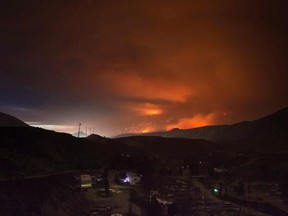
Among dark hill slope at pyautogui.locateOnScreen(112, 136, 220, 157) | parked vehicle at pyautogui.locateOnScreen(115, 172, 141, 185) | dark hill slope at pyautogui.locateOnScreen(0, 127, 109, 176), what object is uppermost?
dark hill slope at pyautogui.locateOnScreen(112, 136, 220, 157)

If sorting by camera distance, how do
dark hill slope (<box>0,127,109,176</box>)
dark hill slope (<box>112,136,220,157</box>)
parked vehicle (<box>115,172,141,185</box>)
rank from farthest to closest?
dark hill slope (<box>112,136,220,157</box>) < parked vehicle (<box>115,172,141,185</box>) < dark hill slope (<box>0,127,109,176</box>)

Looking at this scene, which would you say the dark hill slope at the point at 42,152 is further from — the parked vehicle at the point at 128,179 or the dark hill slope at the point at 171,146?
the dark hill slope at the point at 171,146

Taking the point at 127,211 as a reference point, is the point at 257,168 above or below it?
above

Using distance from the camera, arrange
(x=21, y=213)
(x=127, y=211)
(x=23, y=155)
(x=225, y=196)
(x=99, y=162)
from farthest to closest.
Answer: (x=99, y=162) → (x=23, y=155) → (x=225, y=196) → (x=127, y=211) → (x=21, y=213)

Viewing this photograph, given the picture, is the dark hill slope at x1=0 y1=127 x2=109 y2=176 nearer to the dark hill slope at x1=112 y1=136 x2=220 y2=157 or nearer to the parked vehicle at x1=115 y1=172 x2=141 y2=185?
the parked vehicle at x1=115 y1=172 x2=141 y2=185

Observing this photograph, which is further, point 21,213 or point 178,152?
point 178,152

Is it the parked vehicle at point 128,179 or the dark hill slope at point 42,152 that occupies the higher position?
the dark hill slope at point 42,152

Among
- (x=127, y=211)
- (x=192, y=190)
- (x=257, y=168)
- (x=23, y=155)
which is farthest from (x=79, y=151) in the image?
(x=127, y=211)

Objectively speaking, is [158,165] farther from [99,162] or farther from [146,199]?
[146,199]

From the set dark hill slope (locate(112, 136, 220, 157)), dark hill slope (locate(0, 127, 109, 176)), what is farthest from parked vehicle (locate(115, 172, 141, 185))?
dark hill slope (locate(112, 136, 220, 157))

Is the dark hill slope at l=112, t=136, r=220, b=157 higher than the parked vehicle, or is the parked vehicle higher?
the dark hill slope at l=112, t=136, r=220, b=157

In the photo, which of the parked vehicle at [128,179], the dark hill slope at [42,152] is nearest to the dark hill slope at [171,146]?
the dark hill slope at [42,152]
